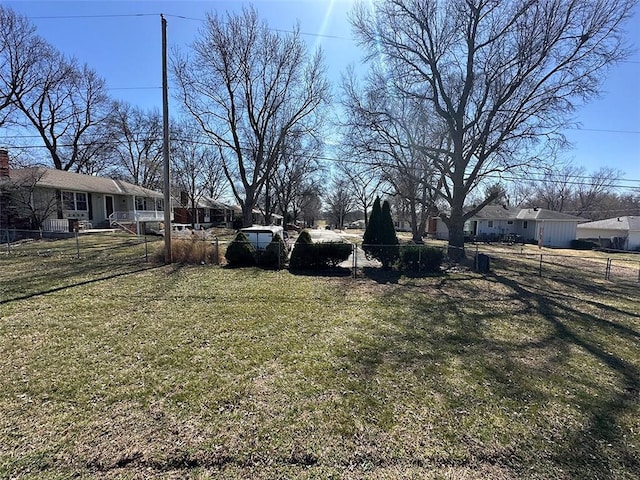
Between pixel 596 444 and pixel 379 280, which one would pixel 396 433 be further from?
pixel 379 280

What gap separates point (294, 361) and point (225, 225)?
156 ft

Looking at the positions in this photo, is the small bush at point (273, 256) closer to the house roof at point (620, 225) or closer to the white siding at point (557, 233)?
the white siding at point (557, 233)

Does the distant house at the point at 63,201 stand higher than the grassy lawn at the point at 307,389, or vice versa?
the distant house at the point at 63,201

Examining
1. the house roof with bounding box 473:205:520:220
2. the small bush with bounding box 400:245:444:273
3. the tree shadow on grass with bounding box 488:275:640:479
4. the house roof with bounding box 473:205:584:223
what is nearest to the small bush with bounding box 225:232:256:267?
the small bush with bounding box 400:245:444:273

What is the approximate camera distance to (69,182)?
2219cm

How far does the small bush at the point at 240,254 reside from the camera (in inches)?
471

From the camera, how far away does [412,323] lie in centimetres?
630

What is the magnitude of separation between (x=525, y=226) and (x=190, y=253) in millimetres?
37241

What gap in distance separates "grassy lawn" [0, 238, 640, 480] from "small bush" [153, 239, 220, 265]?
4.62m

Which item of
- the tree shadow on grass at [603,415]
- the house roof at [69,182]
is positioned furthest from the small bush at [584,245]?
the house roof at [69,182]

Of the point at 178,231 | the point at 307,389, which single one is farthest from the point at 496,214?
the point at 307,389

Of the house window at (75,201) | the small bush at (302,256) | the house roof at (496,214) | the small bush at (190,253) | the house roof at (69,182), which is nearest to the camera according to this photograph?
the small bush at (302,256)

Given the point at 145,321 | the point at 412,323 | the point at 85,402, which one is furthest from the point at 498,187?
the point at 85,402

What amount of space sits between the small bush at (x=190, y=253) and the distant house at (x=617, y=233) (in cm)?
3939
